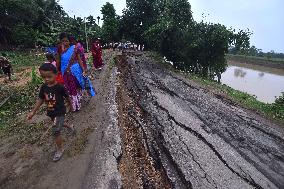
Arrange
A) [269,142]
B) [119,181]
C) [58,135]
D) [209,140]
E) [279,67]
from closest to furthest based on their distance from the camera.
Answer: [119,181] < [58,135] < [209,140] < [269,142] < [279,67]

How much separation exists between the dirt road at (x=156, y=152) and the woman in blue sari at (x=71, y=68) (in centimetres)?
66

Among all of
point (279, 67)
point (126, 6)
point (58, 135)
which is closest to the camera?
point (58, 135)

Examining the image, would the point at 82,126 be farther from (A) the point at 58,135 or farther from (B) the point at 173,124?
(B) the point at 173,124

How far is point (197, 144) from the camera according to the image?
263 inches

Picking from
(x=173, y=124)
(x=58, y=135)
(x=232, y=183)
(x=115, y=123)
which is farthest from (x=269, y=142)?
(x=58, y=135)

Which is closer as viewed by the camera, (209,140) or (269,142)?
(209,140)

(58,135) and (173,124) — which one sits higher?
(58,135)

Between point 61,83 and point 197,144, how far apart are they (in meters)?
3.06

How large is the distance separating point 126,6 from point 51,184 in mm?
32589

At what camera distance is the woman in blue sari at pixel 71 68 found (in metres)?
7.13

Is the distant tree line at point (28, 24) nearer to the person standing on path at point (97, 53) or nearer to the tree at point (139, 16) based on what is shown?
the tree at point (139, 16)

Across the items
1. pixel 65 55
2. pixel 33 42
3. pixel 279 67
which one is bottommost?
pixel 279 67

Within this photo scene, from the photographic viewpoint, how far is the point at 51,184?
4730 millimetres

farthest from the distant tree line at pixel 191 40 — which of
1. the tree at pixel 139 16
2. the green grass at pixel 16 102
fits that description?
the green grass at pixel 16 102
